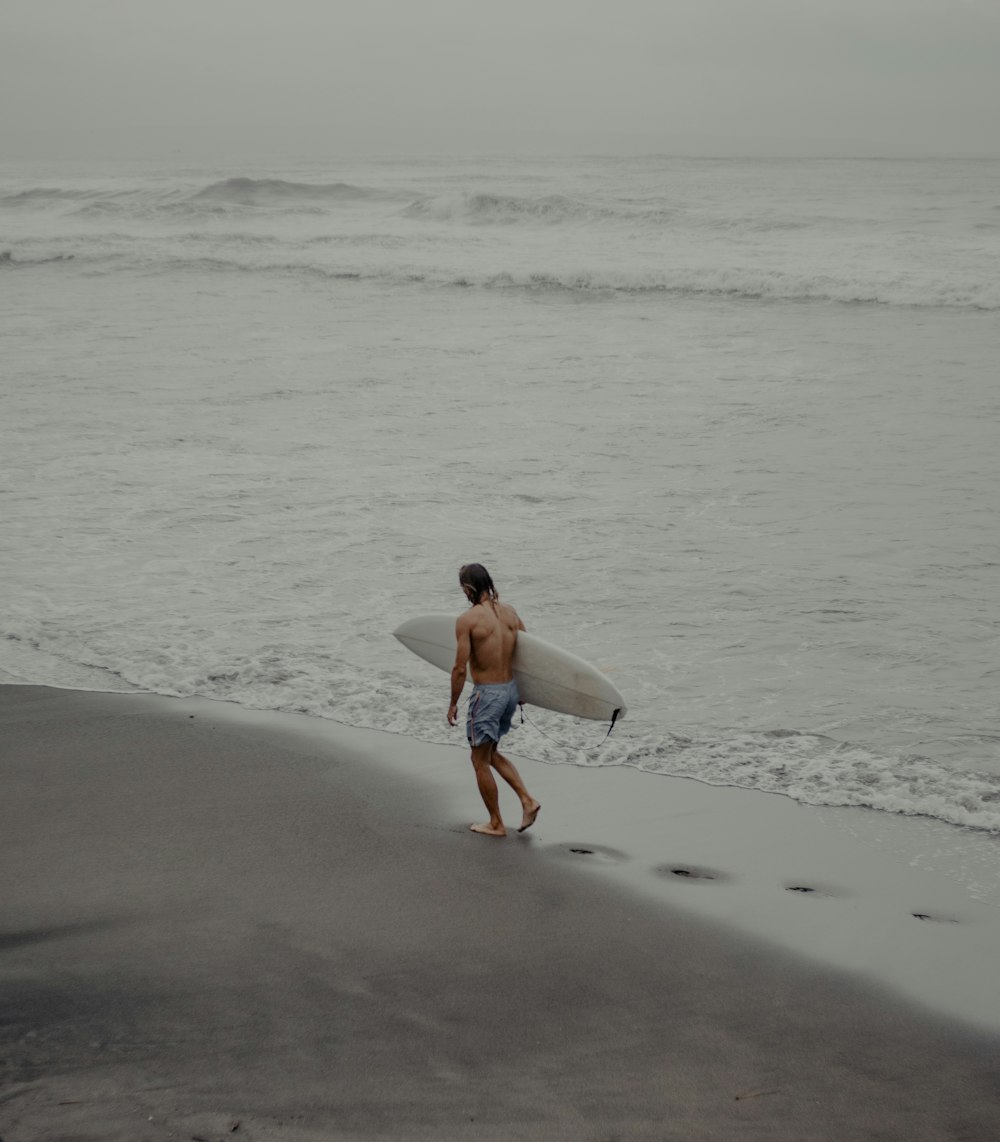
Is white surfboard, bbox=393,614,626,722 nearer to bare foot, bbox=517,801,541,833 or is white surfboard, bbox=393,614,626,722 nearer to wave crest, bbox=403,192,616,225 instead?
bare foot, bbox=517,801,541,833

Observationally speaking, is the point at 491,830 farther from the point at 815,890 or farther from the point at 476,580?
the point at 815,890

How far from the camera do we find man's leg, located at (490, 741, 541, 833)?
5680 mm

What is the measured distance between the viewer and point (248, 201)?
4872 cm

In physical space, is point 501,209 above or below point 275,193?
below

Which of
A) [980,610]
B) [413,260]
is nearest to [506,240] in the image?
[413,260]

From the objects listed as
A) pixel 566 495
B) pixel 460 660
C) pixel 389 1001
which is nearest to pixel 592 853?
pixel 460 660

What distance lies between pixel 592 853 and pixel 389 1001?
5.05 ft

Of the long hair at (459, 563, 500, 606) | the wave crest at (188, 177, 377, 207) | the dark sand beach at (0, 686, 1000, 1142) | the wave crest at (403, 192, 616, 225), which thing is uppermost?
the wave crest at (188, 177, 377, 207)

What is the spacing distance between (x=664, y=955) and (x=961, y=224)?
34.3m

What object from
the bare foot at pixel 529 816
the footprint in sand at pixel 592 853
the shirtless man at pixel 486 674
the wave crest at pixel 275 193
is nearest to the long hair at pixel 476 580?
the shirtless man at pixel 486 674

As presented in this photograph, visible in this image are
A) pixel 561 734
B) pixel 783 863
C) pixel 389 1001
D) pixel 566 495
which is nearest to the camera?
pixel 389 1001

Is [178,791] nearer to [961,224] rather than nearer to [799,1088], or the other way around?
[799,1088]

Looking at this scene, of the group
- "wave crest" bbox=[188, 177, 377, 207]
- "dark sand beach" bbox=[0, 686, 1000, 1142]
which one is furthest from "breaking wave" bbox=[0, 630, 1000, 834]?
"wave crest" bbox=[188, 177, 377, 207]

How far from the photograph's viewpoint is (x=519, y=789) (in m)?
5.73
